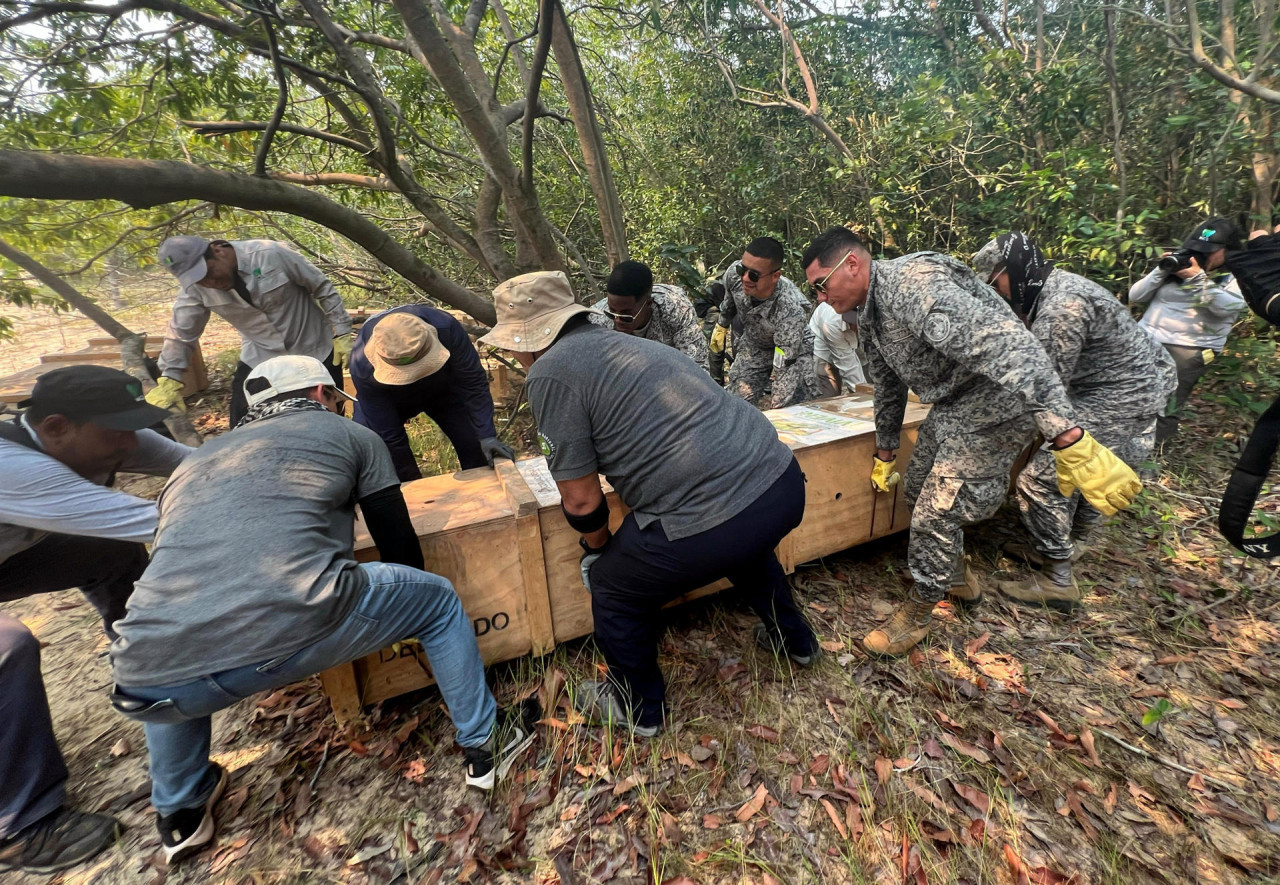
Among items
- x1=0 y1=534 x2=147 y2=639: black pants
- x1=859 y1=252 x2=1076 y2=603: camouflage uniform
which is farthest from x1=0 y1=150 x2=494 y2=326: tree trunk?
x1=859 y1=252 x2=1076 y2=603: camouflage uniform

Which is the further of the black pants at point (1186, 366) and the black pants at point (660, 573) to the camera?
the black pants at point (1186, 366)

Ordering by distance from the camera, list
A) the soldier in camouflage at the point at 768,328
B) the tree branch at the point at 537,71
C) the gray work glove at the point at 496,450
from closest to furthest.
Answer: the tree branch at the point at 537,71, the gray work glove at the point at 496,450, the soldier in camouflage at the point at 768,328

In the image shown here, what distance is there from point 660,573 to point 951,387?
160 centimetres

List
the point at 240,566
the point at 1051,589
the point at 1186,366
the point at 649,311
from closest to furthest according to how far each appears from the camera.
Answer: the point at 240,566 < the point at 1051,589 < the point at 649,311 < the point at 1186,366

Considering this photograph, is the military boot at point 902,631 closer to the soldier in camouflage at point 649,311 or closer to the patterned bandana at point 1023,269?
the patterned bandana at point 1023,269

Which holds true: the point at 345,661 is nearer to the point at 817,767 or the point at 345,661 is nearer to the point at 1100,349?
the point at 817,767

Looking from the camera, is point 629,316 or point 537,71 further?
point 629,316

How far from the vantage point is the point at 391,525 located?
76.5 inches

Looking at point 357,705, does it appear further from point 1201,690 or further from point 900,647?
point 1201,690

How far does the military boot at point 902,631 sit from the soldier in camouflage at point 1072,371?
609 mm

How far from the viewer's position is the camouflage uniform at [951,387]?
2111mm

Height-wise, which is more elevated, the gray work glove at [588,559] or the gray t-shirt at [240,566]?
the gray t-shirt at [240,566]

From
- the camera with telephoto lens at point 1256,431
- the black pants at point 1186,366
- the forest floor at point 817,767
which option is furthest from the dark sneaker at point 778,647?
the black pants at point 1186,366

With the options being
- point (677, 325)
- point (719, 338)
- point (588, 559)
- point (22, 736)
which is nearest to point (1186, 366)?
point (719, 338)
